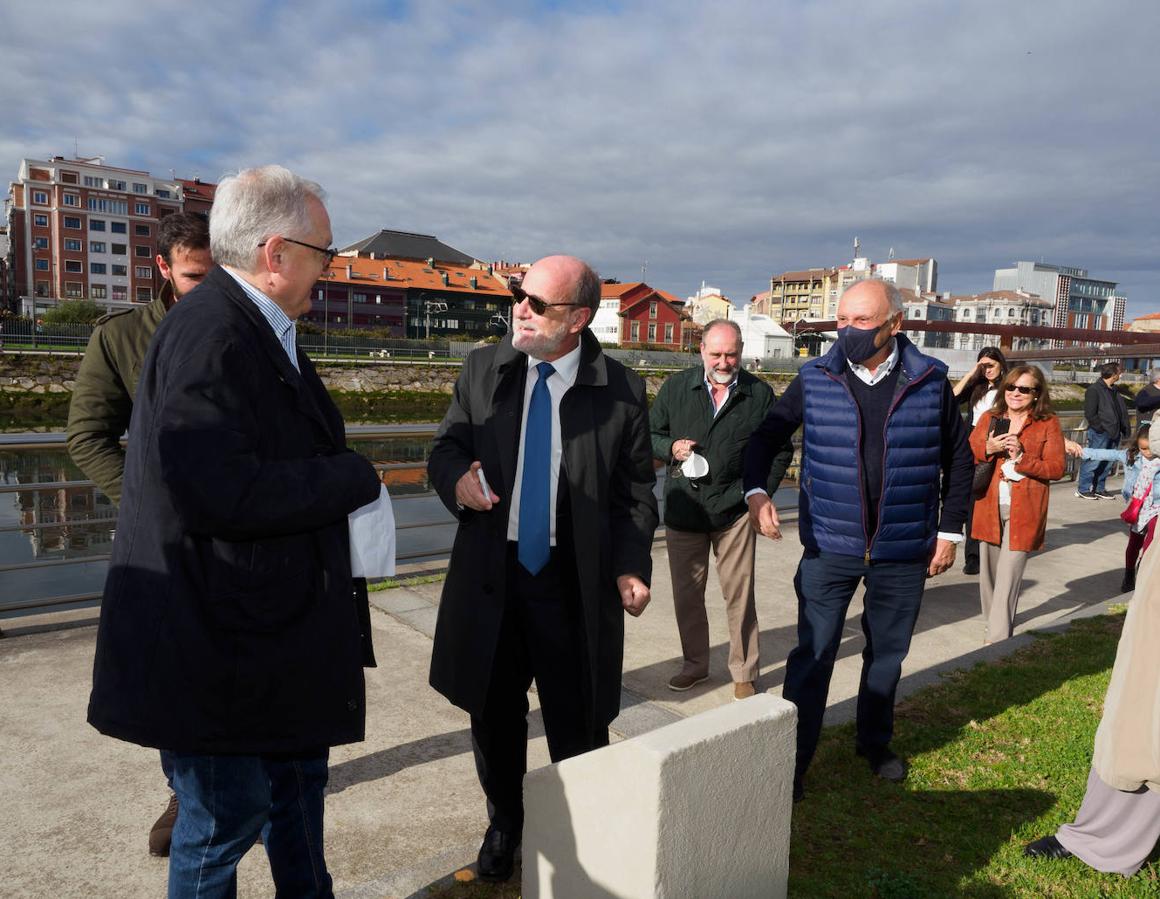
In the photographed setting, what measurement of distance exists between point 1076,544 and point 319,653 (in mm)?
9159

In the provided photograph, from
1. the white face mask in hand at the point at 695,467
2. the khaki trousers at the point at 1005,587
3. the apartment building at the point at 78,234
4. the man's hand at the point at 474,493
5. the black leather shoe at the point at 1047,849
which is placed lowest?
the black leather shoe at the point at 1047,849

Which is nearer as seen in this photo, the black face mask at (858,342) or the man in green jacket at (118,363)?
the man in green jacket at (118,363)

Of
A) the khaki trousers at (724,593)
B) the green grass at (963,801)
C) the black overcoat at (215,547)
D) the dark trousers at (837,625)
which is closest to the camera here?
the black overcoat at (215,547)

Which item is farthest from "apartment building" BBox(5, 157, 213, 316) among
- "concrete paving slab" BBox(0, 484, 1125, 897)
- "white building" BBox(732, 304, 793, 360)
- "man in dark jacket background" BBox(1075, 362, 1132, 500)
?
"concrete paving slab" BBox(0, 484, 1125, 897)

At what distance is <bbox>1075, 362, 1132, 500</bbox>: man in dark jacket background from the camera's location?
38.4ft

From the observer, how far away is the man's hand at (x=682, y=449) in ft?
14.5

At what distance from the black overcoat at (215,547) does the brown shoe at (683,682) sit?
2925 mm

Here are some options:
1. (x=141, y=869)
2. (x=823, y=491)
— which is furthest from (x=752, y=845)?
(x=141, y=869)

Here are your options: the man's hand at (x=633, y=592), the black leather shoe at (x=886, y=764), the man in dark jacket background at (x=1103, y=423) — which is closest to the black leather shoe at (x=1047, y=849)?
the black leather shoe at (x=886, y=764)

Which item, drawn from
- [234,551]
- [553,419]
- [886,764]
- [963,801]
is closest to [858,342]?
[553,419]

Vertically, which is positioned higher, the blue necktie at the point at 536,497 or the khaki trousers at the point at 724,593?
the blue necktie at the point at 536,497

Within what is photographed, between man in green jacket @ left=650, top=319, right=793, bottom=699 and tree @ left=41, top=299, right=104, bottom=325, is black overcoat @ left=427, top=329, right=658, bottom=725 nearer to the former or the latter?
man in green jacket @ left=650, top=319, right=793, bottom=699

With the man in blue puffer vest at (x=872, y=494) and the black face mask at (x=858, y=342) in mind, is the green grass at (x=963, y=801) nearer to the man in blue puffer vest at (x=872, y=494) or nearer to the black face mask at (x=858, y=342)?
the man in blue puffer vest at (x=872, y=494)

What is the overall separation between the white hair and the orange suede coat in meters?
4.99
